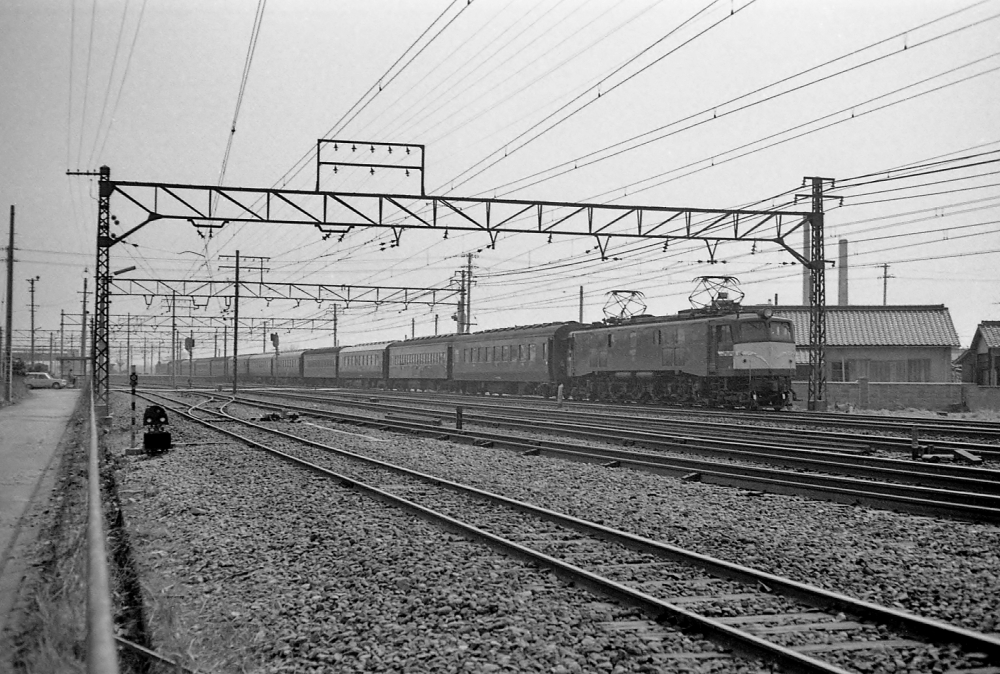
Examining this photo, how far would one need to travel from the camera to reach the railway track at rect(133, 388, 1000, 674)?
16.0ft

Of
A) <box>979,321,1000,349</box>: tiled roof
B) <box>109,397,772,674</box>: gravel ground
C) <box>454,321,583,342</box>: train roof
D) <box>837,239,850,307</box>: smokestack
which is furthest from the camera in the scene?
<box>837,239,850,307</box>: smokestack

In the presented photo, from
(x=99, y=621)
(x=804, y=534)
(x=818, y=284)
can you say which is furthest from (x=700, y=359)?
(x=99, y=621)

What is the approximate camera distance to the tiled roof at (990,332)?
40.4m

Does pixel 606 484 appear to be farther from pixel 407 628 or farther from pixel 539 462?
pixel 407 628

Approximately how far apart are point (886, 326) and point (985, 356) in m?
5.99

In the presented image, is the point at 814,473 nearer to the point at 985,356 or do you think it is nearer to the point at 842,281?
the point at 985,356

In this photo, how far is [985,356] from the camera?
40.7 m

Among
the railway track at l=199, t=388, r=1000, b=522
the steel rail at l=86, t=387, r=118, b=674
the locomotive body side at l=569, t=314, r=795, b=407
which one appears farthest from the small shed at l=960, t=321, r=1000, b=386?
the steel rail at l=86, t=387, r=118, b=674

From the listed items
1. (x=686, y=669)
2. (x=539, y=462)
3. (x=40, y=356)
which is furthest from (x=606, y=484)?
(x=40, y=356)

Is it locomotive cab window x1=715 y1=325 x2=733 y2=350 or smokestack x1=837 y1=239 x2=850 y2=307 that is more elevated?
smokestack x1=837 y1=239 x2=850 y2=307

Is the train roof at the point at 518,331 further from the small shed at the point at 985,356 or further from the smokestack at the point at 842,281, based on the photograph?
the smokestack at the point at 842,281

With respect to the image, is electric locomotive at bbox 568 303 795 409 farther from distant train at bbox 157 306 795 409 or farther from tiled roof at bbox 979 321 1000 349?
tiled roof at bbox 979 321 1000 349

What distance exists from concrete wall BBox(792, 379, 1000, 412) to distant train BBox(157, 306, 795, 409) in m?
3.97

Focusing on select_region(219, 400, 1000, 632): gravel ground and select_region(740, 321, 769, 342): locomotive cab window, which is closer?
select_region(219, 400, 1000, 632): gravel ground
